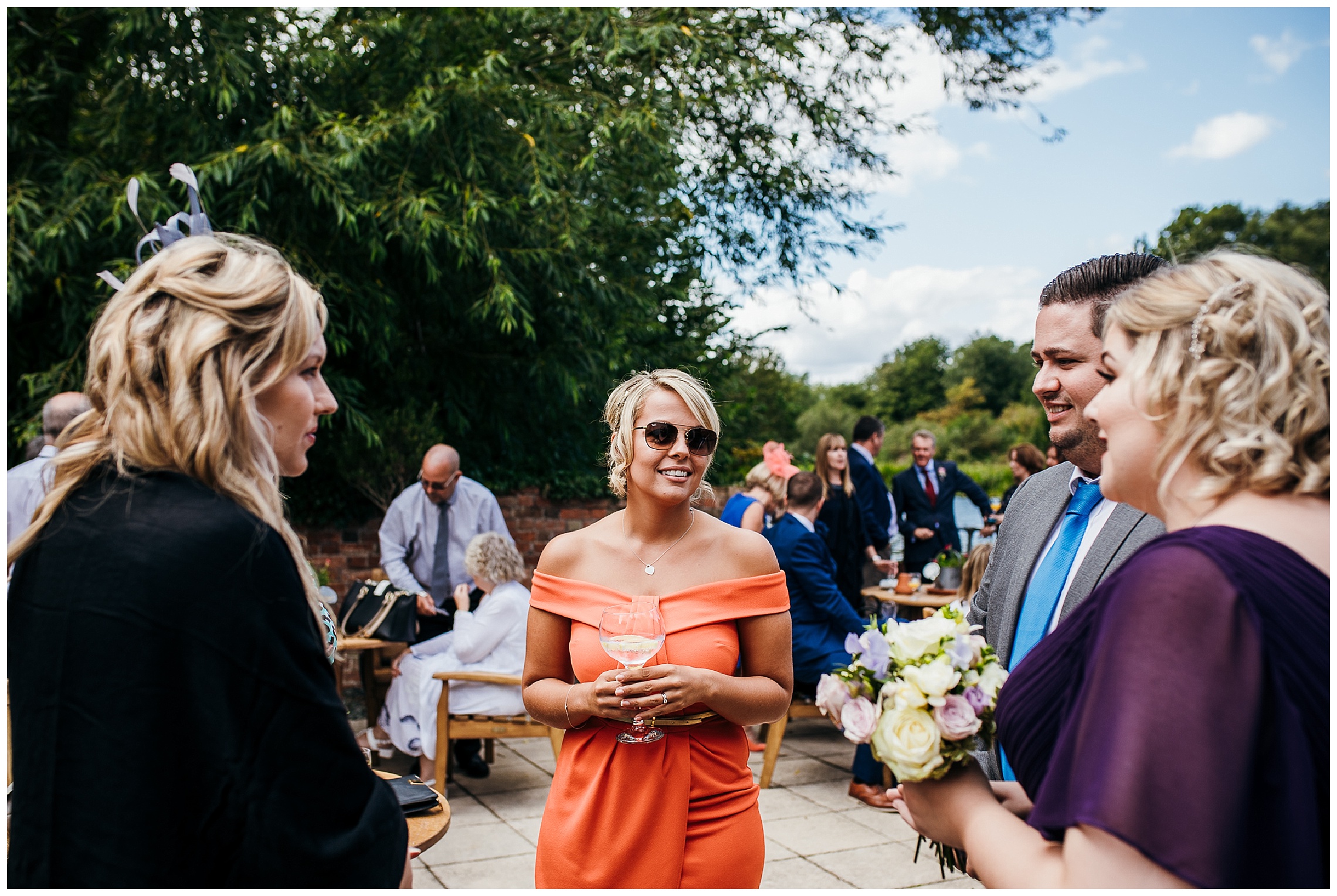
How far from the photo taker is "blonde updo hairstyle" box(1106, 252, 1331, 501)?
1207 mm

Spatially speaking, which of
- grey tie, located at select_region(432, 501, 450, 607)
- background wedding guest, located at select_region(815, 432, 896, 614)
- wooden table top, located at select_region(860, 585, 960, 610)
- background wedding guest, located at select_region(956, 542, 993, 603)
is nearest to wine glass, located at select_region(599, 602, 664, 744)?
background wedding guest, located at select_region(956, 542, 993, 603)

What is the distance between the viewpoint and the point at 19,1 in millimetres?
5996

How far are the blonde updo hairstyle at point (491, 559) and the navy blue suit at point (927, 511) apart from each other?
5.21m

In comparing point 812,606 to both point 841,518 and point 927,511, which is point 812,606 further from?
point 927,511

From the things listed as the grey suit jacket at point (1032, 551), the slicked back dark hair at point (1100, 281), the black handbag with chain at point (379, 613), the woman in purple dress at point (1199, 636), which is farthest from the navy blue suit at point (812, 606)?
the woman in purple dress at point (1199, 636)

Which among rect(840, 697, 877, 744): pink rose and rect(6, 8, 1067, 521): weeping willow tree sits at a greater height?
rect(6, 8, 1067, 521): weeping willow tree

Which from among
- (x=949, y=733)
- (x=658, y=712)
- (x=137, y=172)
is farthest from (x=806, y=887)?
(x=137, y=172)

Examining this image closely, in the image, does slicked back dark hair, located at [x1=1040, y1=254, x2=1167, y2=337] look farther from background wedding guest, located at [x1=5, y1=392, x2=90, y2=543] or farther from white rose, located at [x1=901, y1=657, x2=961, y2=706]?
background wedding guest, located at [x1=5, y1=392, x2=90, y2=543]

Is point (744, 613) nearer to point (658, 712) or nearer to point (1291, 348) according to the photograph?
point (658, 712)

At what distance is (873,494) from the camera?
894 centimetres

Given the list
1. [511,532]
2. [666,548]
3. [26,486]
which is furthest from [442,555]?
[666,548]

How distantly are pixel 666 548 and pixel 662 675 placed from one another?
492 mm

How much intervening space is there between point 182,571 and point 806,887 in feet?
12.4

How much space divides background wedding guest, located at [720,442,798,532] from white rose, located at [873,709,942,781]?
5109 mm
